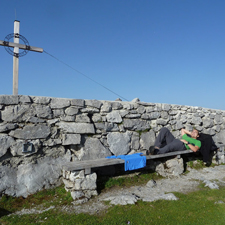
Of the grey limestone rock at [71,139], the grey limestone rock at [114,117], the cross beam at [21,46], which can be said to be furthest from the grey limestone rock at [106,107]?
the cross beam at [21,46]

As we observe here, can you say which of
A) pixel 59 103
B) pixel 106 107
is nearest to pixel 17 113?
pixel 59 103

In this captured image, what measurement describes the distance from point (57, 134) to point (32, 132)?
54cm

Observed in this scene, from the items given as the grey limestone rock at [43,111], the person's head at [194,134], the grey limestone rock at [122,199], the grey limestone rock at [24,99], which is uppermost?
the grey limestone rock at [24,99]

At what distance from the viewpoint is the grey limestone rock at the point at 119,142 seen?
5457 millimetres

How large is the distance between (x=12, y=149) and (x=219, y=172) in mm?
5721

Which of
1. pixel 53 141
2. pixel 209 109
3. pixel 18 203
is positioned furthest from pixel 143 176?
pixel 209 109

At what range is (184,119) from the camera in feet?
23.3

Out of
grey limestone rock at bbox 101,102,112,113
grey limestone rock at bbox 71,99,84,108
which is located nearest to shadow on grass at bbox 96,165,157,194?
grey limestone rock at bbox 101,102,112,113

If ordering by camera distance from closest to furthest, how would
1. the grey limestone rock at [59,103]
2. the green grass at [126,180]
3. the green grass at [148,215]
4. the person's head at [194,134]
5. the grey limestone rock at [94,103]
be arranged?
Answer: the green grass at [148,215] → the grey limestone rock at [59,103] → the green grass at [126,180] → the grey limestone rock at [94,103] → the person's head at [194,134]

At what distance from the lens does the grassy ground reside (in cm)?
342

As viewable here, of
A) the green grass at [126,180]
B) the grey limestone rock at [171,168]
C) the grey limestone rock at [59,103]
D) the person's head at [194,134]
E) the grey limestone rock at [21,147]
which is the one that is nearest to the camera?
the grey limestone rock at [21,147]

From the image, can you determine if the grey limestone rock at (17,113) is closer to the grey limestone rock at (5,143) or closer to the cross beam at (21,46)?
the grey limestone rock at (5,143)

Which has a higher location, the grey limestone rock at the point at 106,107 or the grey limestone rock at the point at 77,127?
the grey limestone rock at the point at 106,107

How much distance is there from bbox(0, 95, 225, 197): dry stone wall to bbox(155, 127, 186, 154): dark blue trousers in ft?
0.90
